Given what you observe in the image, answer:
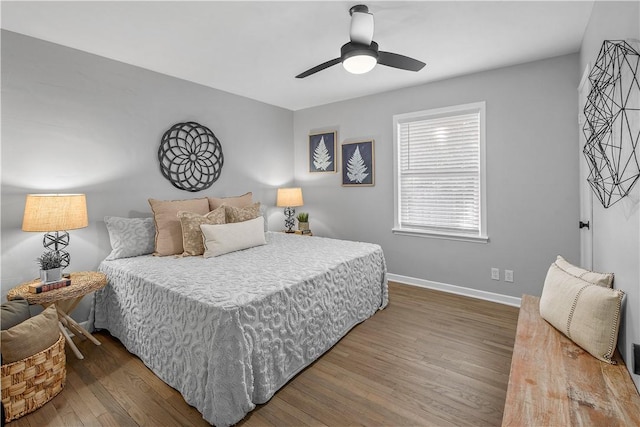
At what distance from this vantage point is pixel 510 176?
3221 mm

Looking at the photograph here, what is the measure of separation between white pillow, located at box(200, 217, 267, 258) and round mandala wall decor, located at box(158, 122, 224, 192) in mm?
963

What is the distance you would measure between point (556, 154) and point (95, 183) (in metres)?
4.38

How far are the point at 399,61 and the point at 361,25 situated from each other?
40 cm

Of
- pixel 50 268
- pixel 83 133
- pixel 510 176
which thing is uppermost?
pixel 83 133

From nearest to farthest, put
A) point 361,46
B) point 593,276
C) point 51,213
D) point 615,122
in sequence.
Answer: point 615,122
point 593,276
point 361,46
point 51,213

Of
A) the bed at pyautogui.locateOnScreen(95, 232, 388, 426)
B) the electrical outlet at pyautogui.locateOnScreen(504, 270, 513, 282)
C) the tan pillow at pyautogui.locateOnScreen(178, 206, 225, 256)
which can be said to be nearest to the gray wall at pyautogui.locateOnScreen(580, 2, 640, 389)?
the electrical outlet at pyautogui.locateOnScreen(504, 270, 513, 282)

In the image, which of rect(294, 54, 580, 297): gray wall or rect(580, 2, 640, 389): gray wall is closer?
rect(580, 2, 640, 389): gray wall

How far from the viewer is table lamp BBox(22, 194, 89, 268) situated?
215cm

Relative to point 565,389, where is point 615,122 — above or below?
above

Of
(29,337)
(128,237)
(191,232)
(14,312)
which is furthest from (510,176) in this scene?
(14,312)

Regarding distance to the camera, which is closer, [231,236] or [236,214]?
[231,236]

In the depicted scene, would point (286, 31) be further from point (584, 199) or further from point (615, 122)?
point (584, 199)

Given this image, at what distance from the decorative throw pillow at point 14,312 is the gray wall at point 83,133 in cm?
57

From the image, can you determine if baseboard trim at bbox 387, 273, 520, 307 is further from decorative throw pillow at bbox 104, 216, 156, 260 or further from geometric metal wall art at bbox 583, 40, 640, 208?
decorative throw pillow at bbox 104, 216, 156, 260
